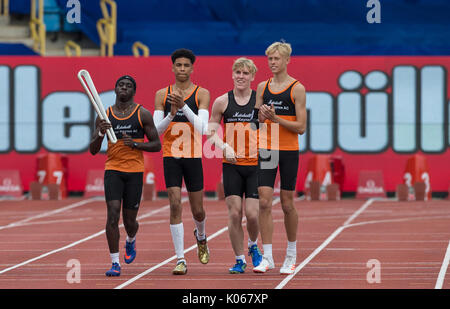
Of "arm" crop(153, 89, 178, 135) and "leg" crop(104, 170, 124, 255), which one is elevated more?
"arm" crop(153, 89, 178, 135)

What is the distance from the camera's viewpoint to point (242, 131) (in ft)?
37.8

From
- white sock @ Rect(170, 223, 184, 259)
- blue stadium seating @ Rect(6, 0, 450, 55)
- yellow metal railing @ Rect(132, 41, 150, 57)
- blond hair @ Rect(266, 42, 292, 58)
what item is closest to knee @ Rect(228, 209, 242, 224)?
white sock @ Rect(170, 223, 184, 259)

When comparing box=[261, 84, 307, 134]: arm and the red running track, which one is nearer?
the red running track

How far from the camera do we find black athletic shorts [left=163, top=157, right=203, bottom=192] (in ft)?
37.9

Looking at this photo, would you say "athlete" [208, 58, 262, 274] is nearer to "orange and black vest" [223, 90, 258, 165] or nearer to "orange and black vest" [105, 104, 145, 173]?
"orange and black vest" [223, 90, 258, 165]

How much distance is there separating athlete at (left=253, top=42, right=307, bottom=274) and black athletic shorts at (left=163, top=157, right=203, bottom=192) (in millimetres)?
770

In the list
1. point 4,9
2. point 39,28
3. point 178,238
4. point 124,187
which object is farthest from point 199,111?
point 4,9

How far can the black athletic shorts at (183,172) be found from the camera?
454 inches

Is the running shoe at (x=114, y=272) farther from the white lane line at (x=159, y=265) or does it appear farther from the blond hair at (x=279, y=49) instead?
the blond hair at (x=279, y=49)

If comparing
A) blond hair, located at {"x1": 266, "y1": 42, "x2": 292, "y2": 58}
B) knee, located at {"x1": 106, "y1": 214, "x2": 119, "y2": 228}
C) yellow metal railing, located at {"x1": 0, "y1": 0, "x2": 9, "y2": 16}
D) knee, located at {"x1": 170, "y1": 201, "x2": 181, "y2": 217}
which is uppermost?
yellow metal railing, located at {"x1": 0, "y1": 0, "x2": 9, "y2": 16}

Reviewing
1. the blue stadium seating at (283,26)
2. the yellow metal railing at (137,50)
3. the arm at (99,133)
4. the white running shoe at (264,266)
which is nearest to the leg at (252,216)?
the white running shoe at (264,266)

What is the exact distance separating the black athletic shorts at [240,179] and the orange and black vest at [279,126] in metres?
0.39

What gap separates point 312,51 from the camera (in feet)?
121

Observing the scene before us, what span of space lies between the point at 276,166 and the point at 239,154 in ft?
1.59
